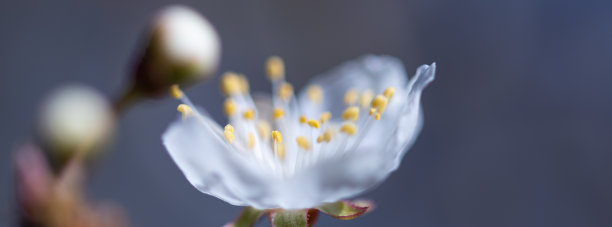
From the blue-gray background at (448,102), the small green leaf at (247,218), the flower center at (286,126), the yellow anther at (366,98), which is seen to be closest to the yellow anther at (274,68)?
the flower center at (286,126)

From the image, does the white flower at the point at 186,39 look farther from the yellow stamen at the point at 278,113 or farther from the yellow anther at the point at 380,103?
the yellow anther at the point at 380,103

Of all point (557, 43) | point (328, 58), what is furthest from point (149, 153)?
point (557, 43)

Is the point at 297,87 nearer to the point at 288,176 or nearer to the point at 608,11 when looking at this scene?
the point at 608,11

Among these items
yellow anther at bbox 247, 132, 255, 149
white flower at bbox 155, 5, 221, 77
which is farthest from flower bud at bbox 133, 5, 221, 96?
yellow anther at bbox 247, 132, 255, 149

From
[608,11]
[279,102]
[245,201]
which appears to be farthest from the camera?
[608,11]

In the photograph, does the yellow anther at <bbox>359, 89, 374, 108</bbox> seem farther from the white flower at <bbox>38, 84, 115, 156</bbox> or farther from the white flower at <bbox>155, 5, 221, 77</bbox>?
the white flower at <bbox>38, 84, 115, 156</bbox>

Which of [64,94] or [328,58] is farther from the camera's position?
[328,58]
